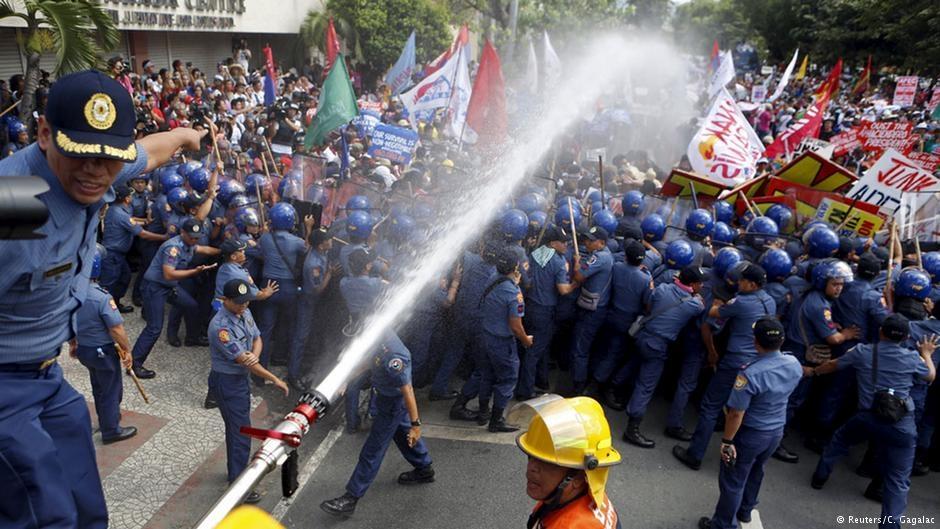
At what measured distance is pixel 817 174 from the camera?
10008 mm

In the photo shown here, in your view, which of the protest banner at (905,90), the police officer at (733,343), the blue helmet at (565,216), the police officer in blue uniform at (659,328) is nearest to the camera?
the police officer at (733,343)

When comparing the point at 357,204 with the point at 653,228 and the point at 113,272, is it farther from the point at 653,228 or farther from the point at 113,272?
the point at 653,228

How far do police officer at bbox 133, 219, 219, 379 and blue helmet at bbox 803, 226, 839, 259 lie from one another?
6977 mm

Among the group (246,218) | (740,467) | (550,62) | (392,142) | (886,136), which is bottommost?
(740,467)

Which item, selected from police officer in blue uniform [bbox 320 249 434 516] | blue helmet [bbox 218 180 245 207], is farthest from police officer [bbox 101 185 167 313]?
police officer in blue uniform [bbox 320 249 434 516]

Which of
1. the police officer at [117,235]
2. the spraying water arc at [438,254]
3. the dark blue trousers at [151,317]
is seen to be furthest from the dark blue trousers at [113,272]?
the spraying water arc at [438,254]

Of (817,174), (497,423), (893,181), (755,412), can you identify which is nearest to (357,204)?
(497,423)

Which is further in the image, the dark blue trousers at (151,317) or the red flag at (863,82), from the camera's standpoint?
the red flag at (863,82)

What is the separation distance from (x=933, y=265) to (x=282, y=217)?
736 centimetres

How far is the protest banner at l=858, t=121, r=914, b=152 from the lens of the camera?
12.4 meters

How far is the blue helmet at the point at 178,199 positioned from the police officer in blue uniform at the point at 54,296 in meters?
5.93

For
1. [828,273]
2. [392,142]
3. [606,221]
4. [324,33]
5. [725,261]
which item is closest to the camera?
[828,273]

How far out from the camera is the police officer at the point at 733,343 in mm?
6281

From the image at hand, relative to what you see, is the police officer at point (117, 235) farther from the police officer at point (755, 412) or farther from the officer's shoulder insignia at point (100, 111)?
the police officer at point (755, 412)
